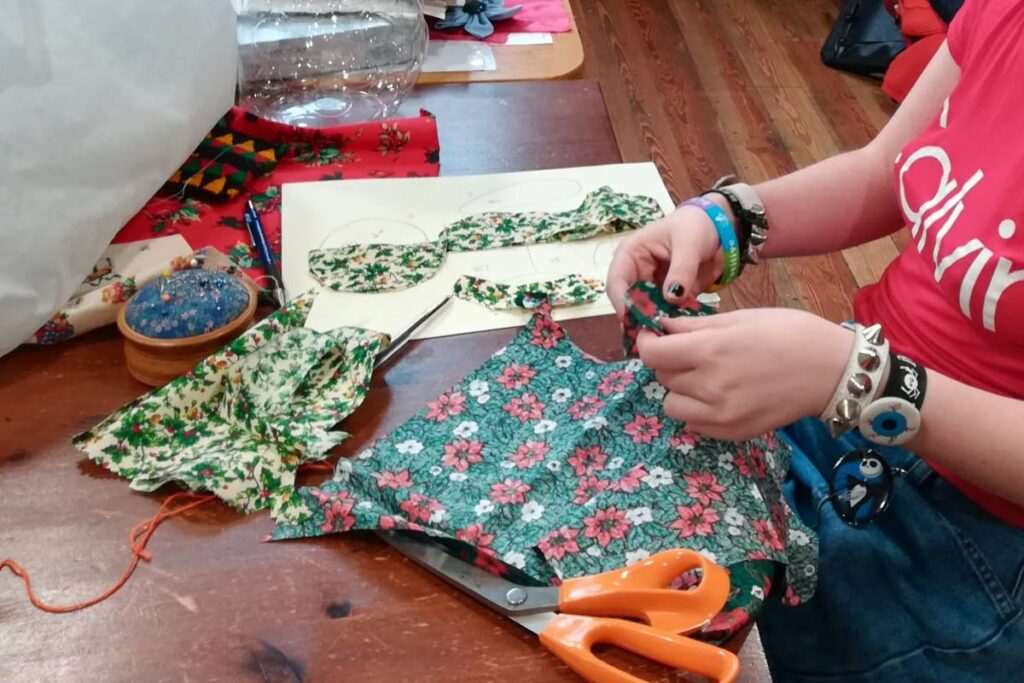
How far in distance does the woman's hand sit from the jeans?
183mm

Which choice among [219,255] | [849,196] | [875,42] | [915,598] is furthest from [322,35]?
[875,42]

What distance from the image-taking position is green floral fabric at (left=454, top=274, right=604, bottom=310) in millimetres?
781

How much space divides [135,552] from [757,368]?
42 centimetres

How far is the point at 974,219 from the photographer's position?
0.65 meters

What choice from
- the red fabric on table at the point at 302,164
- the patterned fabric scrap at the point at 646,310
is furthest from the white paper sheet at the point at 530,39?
the patterned fabric scrap at the point at 646,310

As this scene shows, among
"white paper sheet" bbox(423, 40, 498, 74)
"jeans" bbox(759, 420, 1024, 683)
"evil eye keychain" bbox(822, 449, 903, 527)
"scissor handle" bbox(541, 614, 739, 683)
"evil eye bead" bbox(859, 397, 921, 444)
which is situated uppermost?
"evil eye bead" bbox(859, 397, 921, 444)

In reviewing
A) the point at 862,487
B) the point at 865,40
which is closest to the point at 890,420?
the point at 862,487

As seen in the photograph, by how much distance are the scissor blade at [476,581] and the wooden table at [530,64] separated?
708 mm

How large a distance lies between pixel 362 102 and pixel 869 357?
70 centimetres

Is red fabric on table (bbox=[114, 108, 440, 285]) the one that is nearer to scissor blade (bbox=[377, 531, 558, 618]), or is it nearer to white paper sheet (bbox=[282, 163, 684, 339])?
white paper sheet (bbox=[282, 163, 684, 339])

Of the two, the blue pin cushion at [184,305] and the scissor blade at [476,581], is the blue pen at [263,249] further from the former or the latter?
the scissor blade at [476,581]

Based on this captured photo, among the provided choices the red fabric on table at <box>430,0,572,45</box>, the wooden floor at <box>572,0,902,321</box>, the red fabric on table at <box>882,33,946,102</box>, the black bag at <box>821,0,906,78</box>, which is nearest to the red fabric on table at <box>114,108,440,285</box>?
the red fabric on table at <box>430,0,572,45</box>

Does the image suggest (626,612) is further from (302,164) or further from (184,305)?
(302,164)

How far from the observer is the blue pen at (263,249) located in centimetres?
78
